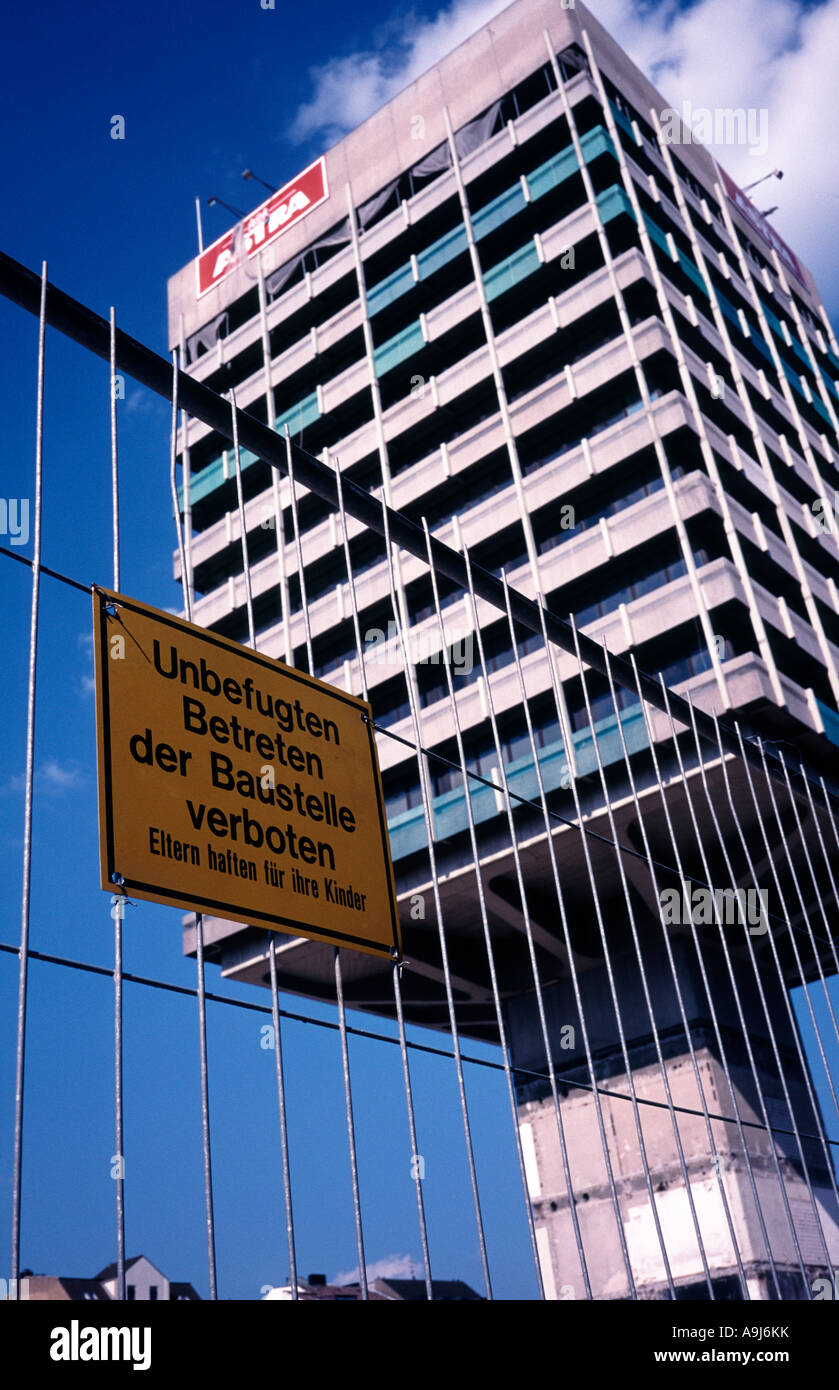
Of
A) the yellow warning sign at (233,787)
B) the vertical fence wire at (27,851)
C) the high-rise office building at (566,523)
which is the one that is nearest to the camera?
the vertical fence wire at (27,851)

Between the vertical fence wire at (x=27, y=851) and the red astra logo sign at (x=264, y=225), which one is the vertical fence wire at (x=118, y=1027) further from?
the red astra logo sign at (x=264, y=225)

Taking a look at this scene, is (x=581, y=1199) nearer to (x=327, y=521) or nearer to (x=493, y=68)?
(x=327, y=521)

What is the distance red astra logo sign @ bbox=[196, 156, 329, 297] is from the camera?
Result: 40844 mm

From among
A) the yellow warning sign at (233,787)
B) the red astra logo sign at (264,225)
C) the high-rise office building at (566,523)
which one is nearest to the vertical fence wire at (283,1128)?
the yellow warning sign at (233,787)

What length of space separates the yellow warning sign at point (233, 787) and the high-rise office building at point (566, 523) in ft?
55.3

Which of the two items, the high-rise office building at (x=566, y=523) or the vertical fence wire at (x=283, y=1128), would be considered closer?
the vertical fence wire at (x=283, y=1128)

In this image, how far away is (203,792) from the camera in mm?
5266

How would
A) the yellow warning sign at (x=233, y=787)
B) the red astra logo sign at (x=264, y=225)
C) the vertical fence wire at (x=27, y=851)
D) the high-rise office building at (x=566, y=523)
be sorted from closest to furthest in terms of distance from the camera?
1. the vertical fence wire at (x=27, y=851)
2. the yellow warning sign at (x=233, y=787)
3. the high-rise office building at (x=566, y=523)
4. the red astra logo sign at (x=264, y=225)

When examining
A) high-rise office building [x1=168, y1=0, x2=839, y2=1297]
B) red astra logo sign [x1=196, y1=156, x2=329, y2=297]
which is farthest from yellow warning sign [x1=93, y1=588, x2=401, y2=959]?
red astra logo sign [x1=196, y1=156, x2=329, y2=297]

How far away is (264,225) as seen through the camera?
4234 centimetres

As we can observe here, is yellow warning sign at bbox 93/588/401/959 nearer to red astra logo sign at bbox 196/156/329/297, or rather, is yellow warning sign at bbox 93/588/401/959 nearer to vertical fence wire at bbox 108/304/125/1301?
vertical fence wire at bbox 108/304/125/1301

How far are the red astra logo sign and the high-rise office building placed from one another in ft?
0.58

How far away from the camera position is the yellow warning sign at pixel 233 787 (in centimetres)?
495
